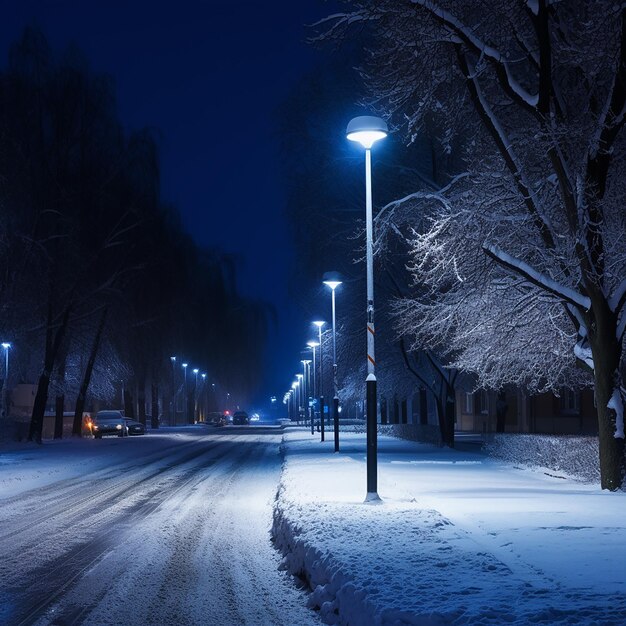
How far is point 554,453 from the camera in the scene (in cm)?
2119

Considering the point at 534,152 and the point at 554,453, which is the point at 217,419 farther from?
the point at 534,152

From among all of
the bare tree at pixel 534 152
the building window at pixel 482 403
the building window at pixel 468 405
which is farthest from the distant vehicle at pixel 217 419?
the bare tree at pixel 534 152

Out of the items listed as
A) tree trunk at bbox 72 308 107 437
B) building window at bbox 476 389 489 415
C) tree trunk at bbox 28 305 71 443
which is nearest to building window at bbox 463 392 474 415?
building window at bbox 476 389 489 415

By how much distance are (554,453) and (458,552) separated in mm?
12747

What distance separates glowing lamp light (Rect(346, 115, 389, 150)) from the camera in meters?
15.5

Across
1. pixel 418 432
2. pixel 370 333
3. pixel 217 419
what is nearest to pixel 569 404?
pixel 418 432

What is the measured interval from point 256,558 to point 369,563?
2.80 meters

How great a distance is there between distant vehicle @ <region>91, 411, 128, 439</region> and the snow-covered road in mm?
30508

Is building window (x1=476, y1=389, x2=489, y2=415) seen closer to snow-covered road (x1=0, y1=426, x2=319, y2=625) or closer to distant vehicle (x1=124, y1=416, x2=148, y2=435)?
distant vehicle (x1=124, y1=416, x2=148, y2=435)

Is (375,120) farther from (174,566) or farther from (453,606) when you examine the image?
(453,606)

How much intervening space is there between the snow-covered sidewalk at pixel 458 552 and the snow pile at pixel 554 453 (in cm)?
105

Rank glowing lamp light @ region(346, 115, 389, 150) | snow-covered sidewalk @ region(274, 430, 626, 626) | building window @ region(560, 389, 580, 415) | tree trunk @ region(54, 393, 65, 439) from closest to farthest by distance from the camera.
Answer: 1. snow-covered sidewalk @ region(274, 430, 626, 626)
2. glowing lamp light @ region(346, 115, 389, 150)
3. tree trunk @ region(54, 393, 65, 439)
4. building window @ region(560, 389, 580, 415)

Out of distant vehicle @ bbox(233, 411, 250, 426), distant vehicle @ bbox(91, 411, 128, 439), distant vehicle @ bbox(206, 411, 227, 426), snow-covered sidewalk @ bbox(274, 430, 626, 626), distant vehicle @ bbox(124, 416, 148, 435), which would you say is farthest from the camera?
distant vehicle @ bbox(233, 411, 250, 426)

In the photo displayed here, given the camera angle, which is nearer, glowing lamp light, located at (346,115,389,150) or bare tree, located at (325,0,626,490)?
bare tree, located at (325,0,626,490)
